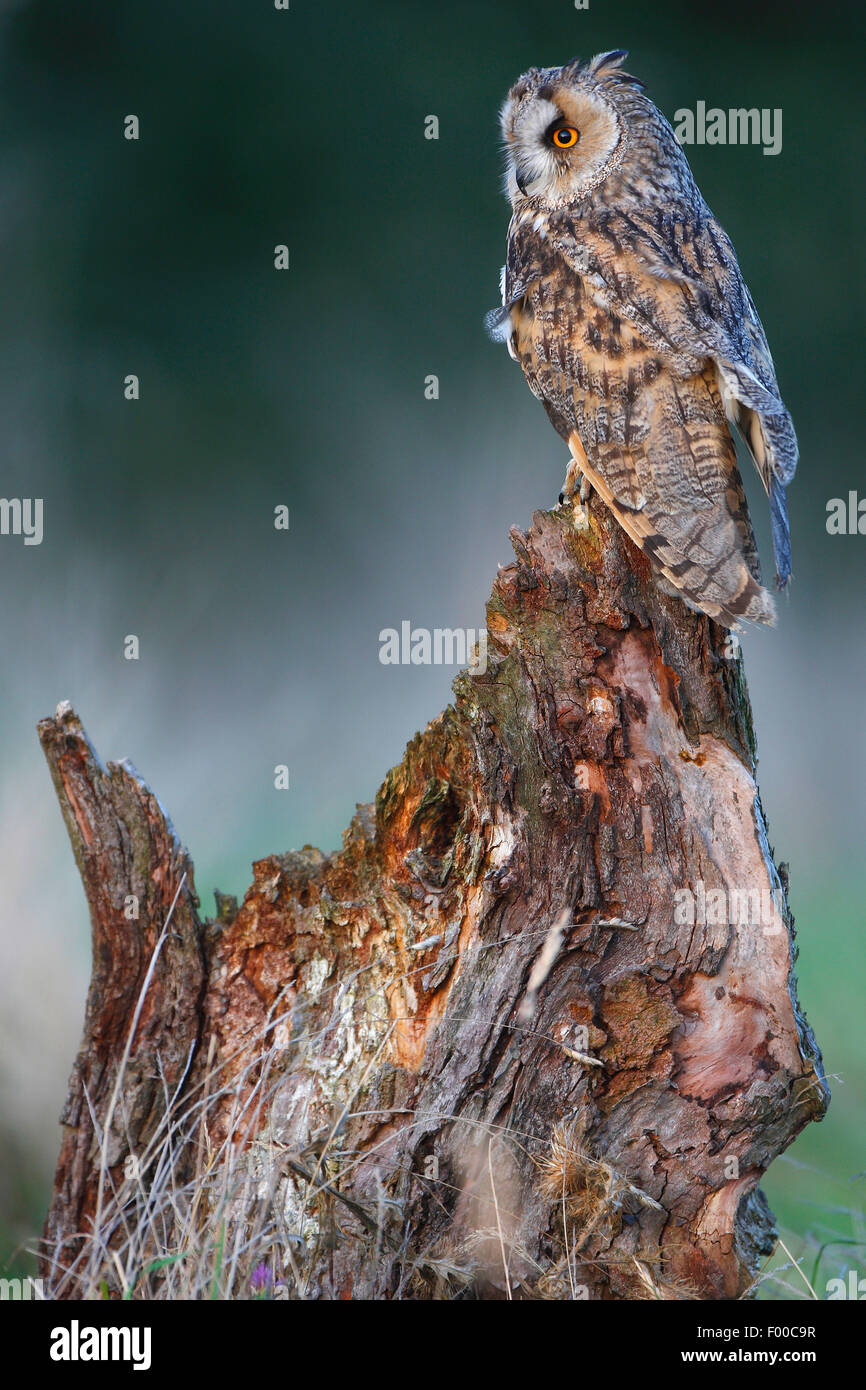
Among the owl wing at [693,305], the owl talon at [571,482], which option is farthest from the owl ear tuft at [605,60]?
the owl talon at [571,482]

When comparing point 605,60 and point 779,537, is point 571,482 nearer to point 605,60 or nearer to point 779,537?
point 779,537

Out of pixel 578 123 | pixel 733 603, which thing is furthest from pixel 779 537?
pixel 578 123

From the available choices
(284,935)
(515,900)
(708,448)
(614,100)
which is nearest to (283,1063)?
(284,935)

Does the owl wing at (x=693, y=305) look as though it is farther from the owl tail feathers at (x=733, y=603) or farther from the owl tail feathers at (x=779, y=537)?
the owl tail feathers at (x=733, y=603)

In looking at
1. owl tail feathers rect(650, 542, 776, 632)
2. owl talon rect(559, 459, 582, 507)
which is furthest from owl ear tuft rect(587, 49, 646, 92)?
owl tail feathers rect(650, 542, 776, 632)

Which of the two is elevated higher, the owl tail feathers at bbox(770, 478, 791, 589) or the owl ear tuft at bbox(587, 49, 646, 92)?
the owl ear tuft at bbox(587, 49, 646, 92)

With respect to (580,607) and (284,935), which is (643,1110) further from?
(580,607)

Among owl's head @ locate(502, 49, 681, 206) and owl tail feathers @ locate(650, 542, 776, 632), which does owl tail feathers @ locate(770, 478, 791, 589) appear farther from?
owl's head @ locate(502, 49, 681, 206)
